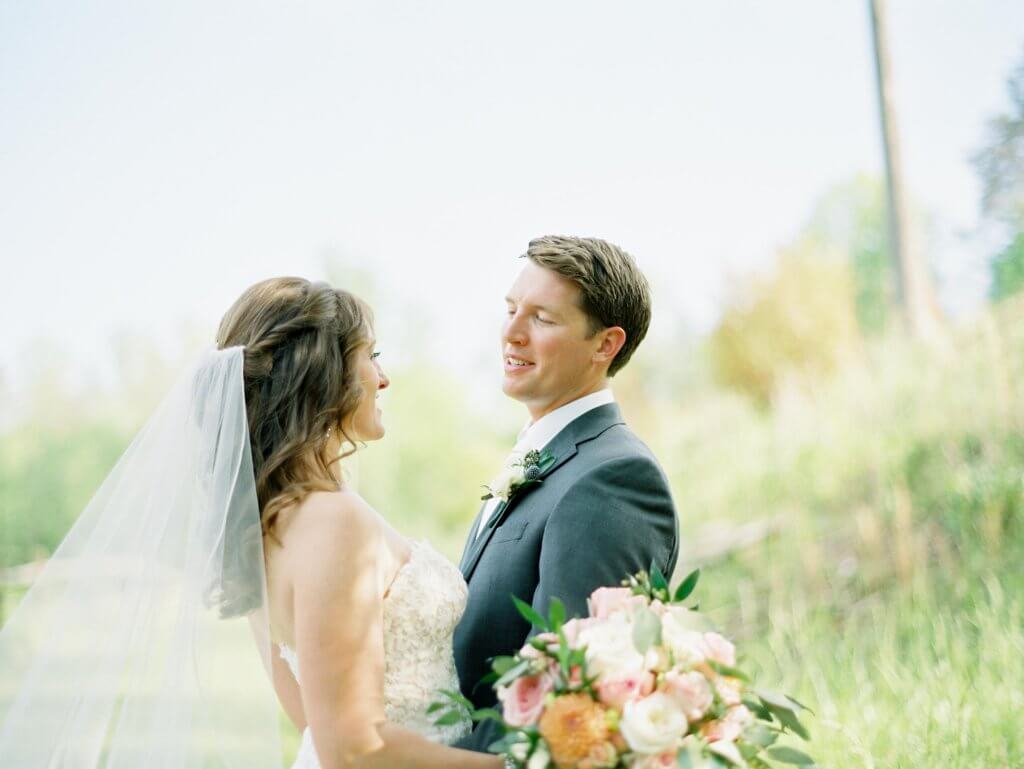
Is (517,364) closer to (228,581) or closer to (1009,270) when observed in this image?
(228,581)

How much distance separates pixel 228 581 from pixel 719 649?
4.29 ft

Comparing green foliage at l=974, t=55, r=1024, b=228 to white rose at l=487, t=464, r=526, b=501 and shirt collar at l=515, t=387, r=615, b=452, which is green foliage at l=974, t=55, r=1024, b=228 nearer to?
shirt collar at l=515, t=387, r=615, b=452

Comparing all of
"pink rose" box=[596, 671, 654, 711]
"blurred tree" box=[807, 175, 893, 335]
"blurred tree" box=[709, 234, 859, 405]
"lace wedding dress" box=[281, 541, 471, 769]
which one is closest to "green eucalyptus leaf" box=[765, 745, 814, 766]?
"pink rose" box=[596, 671, 654, 711]

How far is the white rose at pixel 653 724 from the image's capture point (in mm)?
1992

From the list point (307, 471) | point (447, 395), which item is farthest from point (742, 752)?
point (447, 395)

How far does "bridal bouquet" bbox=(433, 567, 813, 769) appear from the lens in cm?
202

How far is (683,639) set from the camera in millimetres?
2174

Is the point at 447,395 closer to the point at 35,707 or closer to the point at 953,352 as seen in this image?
the point at 953,352

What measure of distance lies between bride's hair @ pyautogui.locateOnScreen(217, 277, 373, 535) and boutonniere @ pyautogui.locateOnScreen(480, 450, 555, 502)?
0.58m

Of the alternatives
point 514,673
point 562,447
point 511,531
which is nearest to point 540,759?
point 514,673

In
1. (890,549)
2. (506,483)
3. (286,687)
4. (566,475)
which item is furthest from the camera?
(890,549)

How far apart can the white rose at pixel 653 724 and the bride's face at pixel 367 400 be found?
118cm

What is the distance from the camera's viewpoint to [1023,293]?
7.50 meters

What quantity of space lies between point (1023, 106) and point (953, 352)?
233 centimetres
